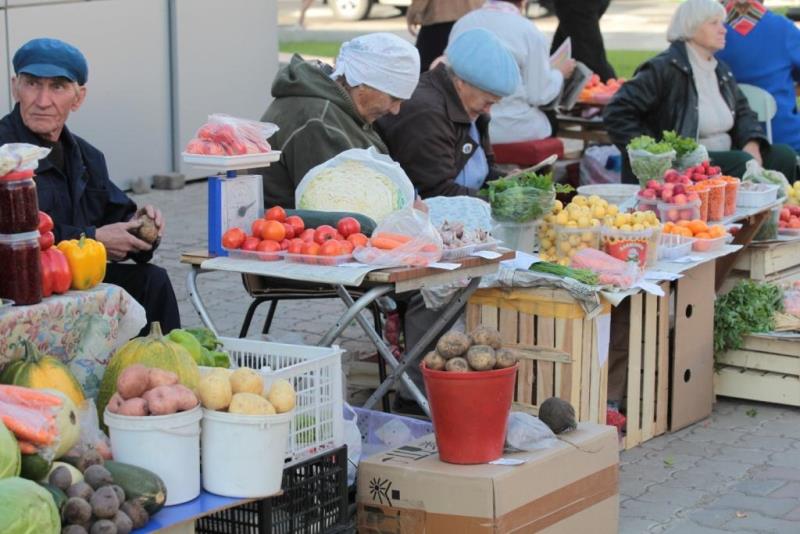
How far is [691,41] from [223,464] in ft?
15.6

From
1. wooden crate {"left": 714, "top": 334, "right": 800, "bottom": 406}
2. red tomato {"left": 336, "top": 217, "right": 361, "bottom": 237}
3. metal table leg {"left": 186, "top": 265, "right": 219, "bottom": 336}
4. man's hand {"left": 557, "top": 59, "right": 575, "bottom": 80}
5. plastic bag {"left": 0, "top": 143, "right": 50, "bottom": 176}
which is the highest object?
man's hand {"left": 557, "top": 59, "right": 575, "bottom": 80}

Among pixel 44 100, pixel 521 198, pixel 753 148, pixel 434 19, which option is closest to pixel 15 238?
pixel 44 100

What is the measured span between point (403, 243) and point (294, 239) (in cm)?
37

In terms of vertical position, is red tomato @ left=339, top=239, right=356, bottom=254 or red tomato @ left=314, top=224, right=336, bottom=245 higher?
red tomato @ left=314, top=224, right=336, bottom=245

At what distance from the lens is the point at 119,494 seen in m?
3.34

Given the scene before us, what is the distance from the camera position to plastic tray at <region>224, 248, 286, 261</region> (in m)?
4.66

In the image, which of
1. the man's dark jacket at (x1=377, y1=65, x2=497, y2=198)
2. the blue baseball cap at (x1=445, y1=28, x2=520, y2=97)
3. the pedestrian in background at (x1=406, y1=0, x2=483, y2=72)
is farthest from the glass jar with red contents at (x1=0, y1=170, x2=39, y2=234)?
the pedestrian in background at (x1=406, y1=0, x2=483, y2=72)

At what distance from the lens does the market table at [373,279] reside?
176 inches

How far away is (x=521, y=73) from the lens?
8523 mm

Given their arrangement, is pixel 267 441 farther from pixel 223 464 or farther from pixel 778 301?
pixel 778 301

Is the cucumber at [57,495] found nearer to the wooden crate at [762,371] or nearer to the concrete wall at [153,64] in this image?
the wooden crate at [762,371]

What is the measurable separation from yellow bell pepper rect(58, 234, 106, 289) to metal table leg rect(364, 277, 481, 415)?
51.7 inches

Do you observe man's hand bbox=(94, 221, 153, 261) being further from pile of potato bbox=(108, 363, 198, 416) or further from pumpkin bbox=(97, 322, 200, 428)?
pile of potato bbox=(108, 363, 198, 416)

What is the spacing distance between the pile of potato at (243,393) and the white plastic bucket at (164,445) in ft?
0.26
